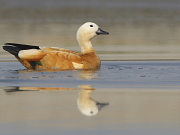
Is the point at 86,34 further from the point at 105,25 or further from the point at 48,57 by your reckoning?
the point at 105,25

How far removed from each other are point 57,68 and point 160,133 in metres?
5.90

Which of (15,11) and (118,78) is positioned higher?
(15,11)

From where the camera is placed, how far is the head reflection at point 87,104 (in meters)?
7.46

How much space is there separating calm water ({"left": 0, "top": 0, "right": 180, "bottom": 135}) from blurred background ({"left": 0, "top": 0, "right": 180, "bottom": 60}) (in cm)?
4

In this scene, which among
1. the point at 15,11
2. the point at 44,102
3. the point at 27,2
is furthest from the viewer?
the point at 27,2

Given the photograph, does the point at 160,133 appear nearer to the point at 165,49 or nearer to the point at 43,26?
the point at 165,49

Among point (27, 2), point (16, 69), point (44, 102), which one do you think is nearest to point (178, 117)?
point (44, 102)

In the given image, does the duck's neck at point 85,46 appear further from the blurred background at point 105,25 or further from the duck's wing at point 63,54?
the blurred background at point 105,25

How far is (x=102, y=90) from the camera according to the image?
9148 mm

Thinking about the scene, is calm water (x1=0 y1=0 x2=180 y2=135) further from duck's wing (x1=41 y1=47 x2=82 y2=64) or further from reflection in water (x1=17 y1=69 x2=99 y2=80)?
duck's wing (x1=41 y1=47 x2=82 y2=64)

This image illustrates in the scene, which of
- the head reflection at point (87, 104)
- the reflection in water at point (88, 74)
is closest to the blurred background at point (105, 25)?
the reflection in water at point (88, 74)

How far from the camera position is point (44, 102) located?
811 cm

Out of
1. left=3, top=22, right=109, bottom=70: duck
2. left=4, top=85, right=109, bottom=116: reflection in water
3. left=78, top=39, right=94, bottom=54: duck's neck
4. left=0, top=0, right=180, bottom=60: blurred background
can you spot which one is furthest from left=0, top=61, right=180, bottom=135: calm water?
left=0, top=0, right=180, bottom=60: blurred background

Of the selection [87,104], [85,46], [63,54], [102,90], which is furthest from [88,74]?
[87,104]
